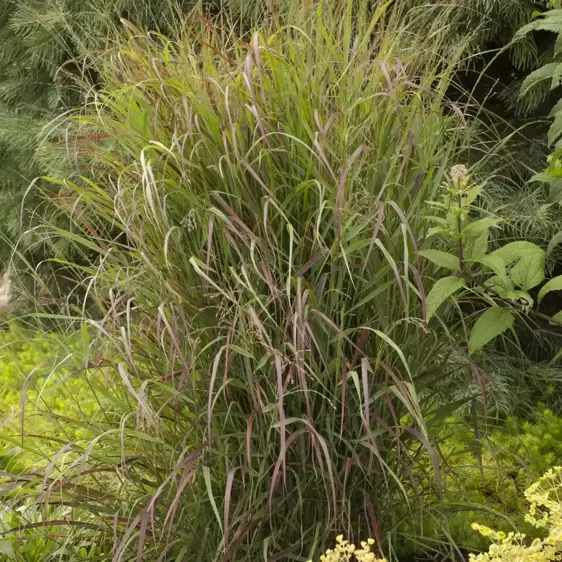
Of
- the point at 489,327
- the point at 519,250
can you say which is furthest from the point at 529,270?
the point at 489,327

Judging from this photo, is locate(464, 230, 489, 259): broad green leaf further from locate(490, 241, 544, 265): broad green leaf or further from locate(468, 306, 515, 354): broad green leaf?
locate(468, 306, 515, 354): broad green leaf

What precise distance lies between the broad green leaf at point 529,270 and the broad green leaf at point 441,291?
0.54 ft

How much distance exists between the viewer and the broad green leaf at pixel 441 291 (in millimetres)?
1834

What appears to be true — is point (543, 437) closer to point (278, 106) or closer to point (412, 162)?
point (412, 162)

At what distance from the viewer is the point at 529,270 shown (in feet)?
6.32

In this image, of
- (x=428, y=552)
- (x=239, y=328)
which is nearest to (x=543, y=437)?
(x=428, y=552)

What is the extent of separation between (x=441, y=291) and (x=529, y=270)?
0.23 metres

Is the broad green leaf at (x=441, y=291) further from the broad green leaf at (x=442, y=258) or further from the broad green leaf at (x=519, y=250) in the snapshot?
the broad green leaf at (x=519, y=250)

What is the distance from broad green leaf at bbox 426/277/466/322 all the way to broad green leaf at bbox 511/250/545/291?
17 cm

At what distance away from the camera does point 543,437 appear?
3178mm

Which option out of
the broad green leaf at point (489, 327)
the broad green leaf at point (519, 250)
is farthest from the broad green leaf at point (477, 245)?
the broad green leaf at point (489, 327)

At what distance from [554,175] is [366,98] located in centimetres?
52

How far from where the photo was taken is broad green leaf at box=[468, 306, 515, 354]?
190 centimetres

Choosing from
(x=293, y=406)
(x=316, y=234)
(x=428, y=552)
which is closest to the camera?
(x=316, y=234)
